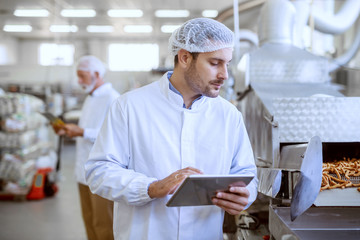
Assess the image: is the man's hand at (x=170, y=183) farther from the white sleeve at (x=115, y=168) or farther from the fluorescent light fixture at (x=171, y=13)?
the fluorescent light fixture at (x=171, y=13)

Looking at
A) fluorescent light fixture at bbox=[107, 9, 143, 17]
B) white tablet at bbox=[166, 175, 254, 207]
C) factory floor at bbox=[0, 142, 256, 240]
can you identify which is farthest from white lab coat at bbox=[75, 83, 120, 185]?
fluorescent light fixture at bbox=[107, 9, 143, 17]

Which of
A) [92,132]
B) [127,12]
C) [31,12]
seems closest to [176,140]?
[92,132]

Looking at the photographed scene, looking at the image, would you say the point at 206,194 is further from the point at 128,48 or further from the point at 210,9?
the point at 128,48

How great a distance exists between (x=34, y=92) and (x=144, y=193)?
379 inches

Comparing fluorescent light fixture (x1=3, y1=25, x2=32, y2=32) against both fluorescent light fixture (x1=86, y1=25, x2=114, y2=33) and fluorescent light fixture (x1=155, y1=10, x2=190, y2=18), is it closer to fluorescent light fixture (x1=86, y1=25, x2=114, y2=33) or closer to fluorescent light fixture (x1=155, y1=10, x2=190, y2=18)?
Result: fluorescent light fixture (x1=86, y1=25, x2=114, y2=33)

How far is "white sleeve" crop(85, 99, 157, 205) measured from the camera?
4.48 ft

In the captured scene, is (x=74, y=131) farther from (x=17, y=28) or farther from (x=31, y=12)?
(x=17, y=28)

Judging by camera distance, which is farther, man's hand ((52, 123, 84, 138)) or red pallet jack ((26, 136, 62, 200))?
red pallet jack ((26, 136, 62, 200))

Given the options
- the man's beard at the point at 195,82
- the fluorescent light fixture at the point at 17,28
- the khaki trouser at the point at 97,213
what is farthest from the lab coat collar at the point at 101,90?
the fluorescent light fixture at the point at 17,28

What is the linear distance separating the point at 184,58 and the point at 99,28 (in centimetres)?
1203

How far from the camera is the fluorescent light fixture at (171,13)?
33.1 feet

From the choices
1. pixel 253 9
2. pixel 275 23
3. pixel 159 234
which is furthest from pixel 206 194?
pixel 253 9

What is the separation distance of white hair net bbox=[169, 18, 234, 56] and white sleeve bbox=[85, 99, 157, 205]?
371 millimetres

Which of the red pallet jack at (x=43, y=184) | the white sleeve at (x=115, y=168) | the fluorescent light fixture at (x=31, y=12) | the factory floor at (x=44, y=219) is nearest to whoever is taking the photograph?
the white sleeve at (x=115, y=168)
